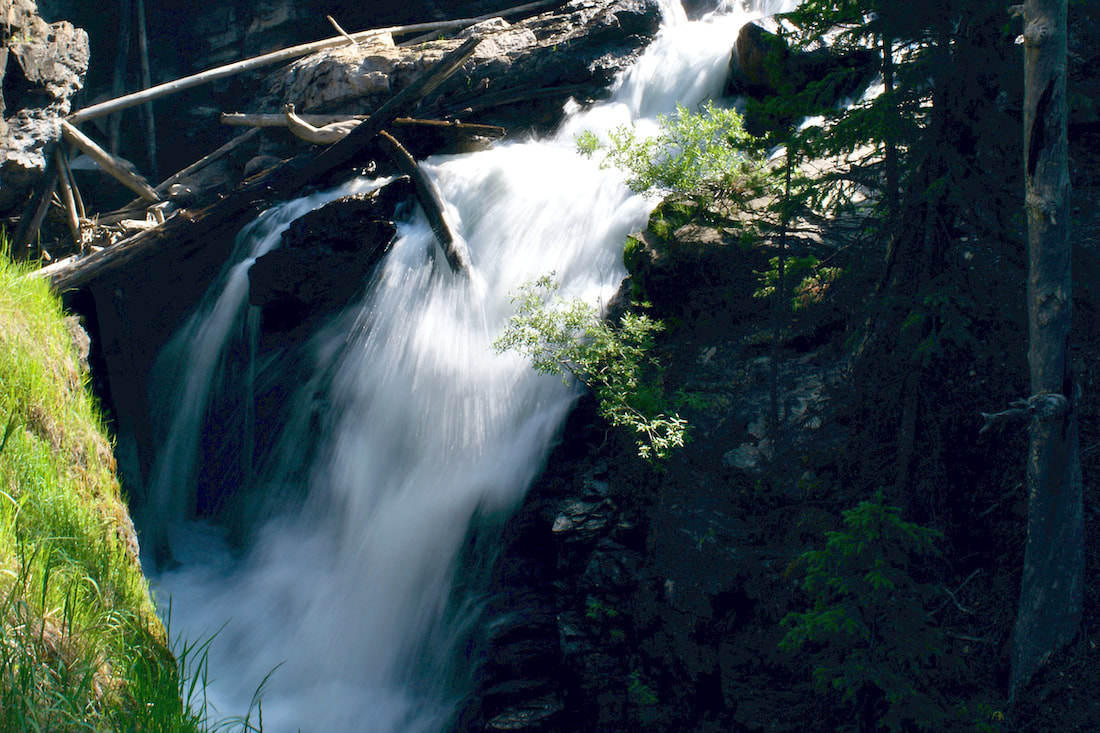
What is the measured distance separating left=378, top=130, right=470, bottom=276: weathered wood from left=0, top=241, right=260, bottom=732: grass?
387 centimetres

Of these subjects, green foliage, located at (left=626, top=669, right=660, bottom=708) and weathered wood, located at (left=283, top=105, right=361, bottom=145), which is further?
weathered wood, located at (left=283, top=105, right=361, bottom=145)

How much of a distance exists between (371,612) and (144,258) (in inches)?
232

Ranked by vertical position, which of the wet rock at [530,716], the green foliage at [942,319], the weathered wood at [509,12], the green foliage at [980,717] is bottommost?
the wet rock at [530,716]

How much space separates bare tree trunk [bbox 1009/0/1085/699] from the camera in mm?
3521

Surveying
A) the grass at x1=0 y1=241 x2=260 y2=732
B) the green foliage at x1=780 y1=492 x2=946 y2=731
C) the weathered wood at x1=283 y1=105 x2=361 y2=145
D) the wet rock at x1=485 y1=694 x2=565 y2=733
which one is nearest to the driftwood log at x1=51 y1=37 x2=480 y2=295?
the weathered wood at x1=283 y1=105 x2=361 y2=145

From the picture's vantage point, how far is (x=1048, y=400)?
11.6 feet

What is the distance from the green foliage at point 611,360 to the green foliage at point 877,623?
5.14ft

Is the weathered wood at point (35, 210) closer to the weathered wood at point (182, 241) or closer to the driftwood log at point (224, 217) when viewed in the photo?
the driftwood log at point (224, 217)

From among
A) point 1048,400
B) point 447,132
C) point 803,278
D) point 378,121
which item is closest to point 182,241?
point 378,121

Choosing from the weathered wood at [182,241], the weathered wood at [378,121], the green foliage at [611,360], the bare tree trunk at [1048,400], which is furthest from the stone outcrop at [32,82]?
the bare tree trunk at [1048,400]

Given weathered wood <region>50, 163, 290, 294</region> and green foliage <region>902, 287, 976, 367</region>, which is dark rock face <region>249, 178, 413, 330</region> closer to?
weathered wood <region>50, 163, 290, 294</region>

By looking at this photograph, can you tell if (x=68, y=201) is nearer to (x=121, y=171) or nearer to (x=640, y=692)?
(x=121, y=171)

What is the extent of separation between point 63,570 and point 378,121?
26.0 ft

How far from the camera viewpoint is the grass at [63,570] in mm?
2705
